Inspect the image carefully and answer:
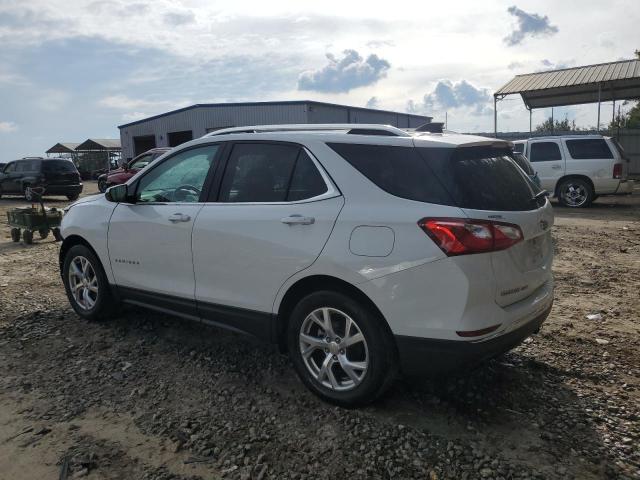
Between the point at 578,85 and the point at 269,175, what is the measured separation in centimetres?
2000

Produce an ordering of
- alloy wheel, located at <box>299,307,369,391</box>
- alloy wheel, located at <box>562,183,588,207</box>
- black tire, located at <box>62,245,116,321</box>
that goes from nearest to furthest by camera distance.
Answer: alloy wheel, located at <box>299,307,369,391</box> → black tire, located at <box>62,245,116,321</box> → alloy wheel, located at <box>562,183,588,207</box>

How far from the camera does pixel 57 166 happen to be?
19656 mm

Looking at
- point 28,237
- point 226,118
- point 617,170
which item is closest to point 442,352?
point 28,237

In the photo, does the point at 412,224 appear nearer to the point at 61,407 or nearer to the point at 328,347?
the point at 328,347

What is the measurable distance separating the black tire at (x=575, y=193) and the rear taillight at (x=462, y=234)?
40.5ft

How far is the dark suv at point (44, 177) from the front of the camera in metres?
19.4

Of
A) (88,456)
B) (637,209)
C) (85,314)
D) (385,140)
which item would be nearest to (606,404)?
(385,140)

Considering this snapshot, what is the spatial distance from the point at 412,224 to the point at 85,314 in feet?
11.6

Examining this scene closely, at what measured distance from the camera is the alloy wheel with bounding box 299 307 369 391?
10.4ft

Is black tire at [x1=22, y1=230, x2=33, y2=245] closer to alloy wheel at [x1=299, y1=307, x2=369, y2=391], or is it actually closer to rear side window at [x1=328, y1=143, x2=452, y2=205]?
alloy wheel at [x1=299, y1=307, x2=369, y2=391]

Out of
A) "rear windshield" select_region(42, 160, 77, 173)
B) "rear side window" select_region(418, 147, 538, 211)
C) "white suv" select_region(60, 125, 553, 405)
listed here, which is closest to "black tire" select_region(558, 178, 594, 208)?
"white suv" select_region(60, 125, 553, 405)

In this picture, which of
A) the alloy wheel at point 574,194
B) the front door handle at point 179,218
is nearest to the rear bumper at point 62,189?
the alloy wheel at point 574,194

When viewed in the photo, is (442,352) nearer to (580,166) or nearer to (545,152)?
(580,166)

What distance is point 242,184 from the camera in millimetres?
3791
